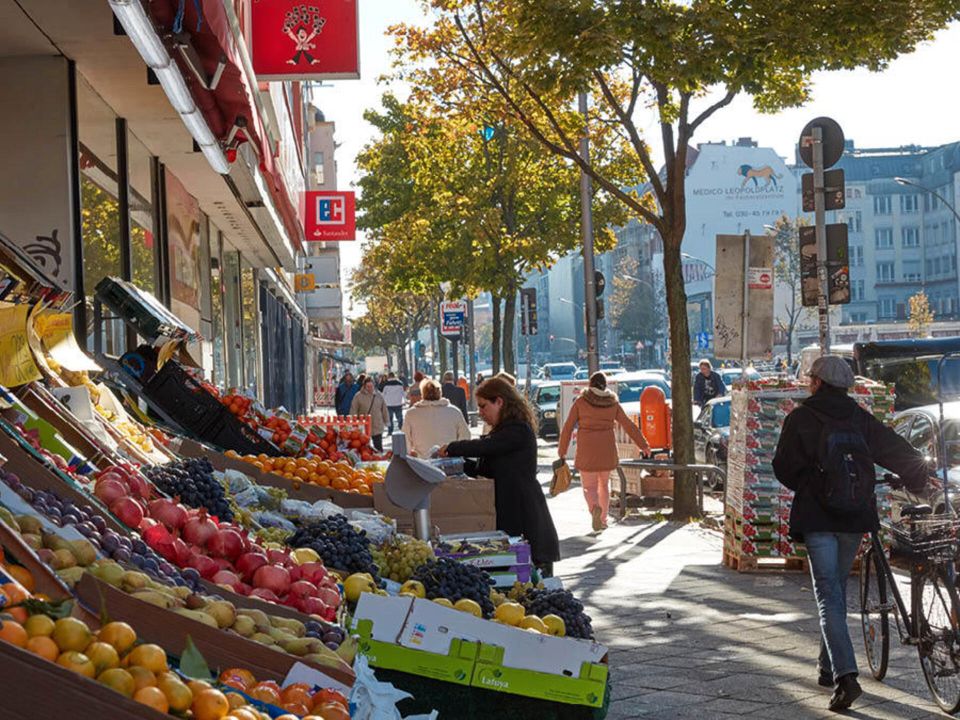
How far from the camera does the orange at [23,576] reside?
3.81 metres

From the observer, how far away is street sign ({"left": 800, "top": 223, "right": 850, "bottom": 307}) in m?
13.1

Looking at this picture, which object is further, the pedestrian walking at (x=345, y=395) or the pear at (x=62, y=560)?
the pedestrian walking at (x=345, y=395)

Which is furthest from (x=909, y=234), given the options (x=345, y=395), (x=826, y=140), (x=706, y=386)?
(x=826, y=140)

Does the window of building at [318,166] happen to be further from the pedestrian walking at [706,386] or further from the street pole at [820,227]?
the street pole at [820,227]

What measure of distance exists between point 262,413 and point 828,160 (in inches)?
216

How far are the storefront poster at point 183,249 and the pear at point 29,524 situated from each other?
11605mm

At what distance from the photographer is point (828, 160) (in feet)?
43.0

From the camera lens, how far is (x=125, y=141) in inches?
511

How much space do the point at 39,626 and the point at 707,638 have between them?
6.72 m

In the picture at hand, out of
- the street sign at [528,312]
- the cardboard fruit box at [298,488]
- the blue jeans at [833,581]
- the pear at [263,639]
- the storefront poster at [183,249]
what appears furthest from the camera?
the street sign at [528,312]

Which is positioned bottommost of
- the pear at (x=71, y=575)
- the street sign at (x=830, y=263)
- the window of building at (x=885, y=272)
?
the pear at (x=71, y=575)

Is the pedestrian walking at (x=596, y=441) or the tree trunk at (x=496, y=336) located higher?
the tree trunk at (x=496, y=336)

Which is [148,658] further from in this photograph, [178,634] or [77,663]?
[178,634]

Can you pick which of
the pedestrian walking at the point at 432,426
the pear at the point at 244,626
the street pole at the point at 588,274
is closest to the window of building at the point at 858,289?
the street pole at the point at 588,274
